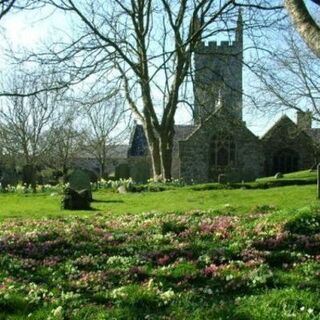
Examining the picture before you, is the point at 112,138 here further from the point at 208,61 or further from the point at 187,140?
the point at 208,61

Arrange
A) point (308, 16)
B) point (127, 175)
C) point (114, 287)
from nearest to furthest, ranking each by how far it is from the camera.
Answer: point (308, 16) < point (114, 287) < point (127, 175)

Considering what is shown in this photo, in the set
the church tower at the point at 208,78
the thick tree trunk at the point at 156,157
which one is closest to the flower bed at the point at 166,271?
the church tower at the point at 208,78

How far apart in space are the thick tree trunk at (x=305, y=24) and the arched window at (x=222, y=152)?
163 feet

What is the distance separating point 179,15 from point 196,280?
87.4 ft

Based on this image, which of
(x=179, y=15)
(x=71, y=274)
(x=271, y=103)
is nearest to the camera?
(x=71, y=274)

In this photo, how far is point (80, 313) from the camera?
6906 millimetres

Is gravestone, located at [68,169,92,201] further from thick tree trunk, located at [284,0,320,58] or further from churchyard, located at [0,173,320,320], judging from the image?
thick tree trunk, located at [284,0,320,58]

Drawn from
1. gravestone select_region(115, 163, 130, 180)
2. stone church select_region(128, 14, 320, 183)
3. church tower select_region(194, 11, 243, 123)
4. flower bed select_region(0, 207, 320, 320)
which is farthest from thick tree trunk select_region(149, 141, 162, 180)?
flower bed select_region(0, 207, 320, 320)

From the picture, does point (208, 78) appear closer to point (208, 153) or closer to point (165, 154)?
point (165, 154)

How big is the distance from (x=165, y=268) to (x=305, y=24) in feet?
13.4

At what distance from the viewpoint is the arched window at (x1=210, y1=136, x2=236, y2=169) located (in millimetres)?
56500

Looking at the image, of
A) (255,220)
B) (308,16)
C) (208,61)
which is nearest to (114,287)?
(308,16)

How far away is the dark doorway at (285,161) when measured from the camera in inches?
2329

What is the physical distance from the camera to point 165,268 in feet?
29.1
